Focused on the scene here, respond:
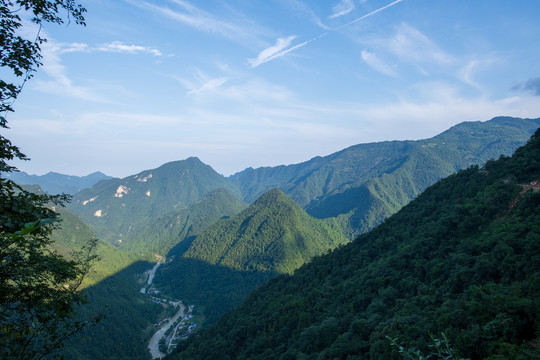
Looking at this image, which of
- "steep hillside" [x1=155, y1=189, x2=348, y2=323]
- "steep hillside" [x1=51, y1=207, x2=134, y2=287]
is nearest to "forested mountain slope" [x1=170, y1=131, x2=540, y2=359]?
"steep hillside" [x1=155, y1=189, x2=348, y2=323]

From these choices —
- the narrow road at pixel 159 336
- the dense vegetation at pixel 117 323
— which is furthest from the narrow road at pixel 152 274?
the narrow road at pixel 159 336

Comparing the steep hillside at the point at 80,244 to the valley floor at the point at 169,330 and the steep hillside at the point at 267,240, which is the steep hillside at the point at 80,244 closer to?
the valley floor at the point at 169,330

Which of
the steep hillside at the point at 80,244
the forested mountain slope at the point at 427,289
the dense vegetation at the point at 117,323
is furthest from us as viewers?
the steep hillside at the point at 80,244

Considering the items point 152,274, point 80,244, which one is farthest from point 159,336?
point 80,244

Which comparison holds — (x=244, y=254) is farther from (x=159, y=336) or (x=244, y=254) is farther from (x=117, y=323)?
(x=117, y=323)

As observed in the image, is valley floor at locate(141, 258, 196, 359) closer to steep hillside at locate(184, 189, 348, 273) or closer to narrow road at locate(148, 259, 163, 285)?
narrow road at locate(148, 259, 163, 285)

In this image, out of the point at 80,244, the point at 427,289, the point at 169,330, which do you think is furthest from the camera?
the point at 80,244
